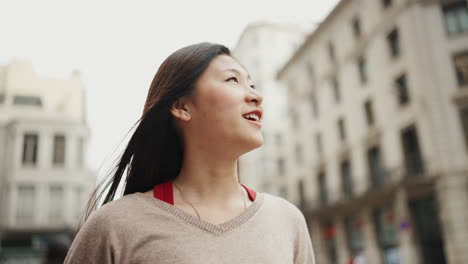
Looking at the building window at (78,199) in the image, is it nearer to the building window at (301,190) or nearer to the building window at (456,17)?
the building window at (301,190)

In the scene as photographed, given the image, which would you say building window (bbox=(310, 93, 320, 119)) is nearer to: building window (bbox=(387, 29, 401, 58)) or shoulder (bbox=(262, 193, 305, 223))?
building window (bbox=(387, 29, 401, 58))

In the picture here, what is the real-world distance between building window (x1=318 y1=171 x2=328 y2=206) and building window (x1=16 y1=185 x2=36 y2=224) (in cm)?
1969

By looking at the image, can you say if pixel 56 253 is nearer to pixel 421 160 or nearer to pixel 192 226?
pixel 192 226

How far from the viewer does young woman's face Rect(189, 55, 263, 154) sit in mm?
1846

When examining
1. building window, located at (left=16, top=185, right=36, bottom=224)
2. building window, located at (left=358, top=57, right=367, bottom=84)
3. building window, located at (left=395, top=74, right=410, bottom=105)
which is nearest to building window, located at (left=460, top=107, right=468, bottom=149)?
building window, located at (left=395, top=74, right=410, bottom=105)

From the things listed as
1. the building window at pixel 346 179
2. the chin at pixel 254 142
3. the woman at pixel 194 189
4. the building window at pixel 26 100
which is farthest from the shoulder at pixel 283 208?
the building window at pixel 26 100

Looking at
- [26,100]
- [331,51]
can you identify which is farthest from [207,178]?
[26,100]

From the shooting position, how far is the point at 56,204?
1209 inches

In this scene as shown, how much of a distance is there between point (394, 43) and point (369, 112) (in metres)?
4.33

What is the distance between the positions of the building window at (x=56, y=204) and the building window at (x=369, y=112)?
2142 cm

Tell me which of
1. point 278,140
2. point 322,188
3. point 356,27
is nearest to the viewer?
point 356,27

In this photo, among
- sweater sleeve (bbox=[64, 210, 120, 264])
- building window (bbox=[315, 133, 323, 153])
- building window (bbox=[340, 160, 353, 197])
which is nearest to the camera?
sweater sleeve (bbox=[64, 210, 120, 264])

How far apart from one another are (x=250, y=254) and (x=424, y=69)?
21627 millimetres

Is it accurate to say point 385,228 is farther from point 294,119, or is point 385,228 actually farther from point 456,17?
point 294,119
